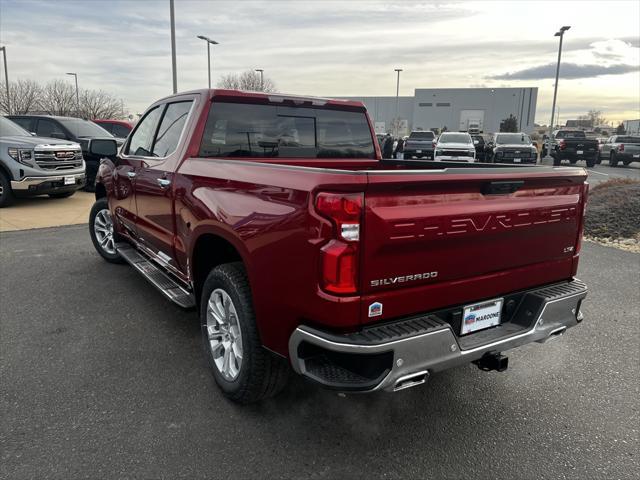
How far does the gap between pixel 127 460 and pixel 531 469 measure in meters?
2.06

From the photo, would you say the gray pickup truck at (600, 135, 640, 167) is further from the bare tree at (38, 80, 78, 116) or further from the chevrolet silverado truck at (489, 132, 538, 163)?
the bare tree at (38, 80, 78, 116)

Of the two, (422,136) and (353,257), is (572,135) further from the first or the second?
(353,257)

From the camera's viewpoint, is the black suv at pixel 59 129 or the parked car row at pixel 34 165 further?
the black suv at pixel 59 129

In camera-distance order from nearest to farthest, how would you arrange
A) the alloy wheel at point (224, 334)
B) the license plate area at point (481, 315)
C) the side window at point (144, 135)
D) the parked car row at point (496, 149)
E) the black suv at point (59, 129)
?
the license plate area at point (481, 315), the alloy wheel at point (224, 334), the side window at point (144, 135), the black suv at point (59, 129), the parked car row at point (496, 149)

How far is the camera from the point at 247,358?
2.79 m

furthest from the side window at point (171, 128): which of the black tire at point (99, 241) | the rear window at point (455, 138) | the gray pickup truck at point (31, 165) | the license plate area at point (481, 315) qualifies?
the rear window at point (455, 138)

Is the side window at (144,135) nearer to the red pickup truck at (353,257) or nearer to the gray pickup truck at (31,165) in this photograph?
the red pickup truck at (353,257)

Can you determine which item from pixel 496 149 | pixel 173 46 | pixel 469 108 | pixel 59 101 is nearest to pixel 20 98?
pixel 59 101

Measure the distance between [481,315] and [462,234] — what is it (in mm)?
536

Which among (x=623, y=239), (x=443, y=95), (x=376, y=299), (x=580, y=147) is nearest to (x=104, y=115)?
(x=580, y=147)

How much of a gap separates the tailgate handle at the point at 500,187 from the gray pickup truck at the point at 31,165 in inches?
399

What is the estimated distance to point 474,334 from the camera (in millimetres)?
2746

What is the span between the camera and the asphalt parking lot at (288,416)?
2.55 m

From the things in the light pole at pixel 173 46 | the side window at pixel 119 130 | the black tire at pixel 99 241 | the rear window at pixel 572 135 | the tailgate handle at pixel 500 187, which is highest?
the light pole at pixel 173 46
